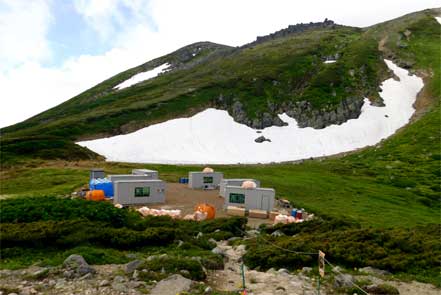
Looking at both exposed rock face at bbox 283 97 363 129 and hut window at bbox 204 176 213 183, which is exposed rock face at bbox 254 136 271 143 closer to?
exposed rock face at bbox 283 97 363 129

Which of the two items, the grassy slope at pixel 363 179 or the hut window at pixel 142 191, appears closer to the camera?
the grassy slope at pixel 363 179

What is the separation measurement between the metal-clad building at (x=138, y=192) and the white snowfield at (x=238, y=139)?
41000 millimetres

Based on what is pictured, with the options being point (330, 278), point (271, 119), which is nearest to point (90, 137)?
point (271, 119)

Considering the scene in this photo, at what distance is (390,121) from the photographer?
362ft

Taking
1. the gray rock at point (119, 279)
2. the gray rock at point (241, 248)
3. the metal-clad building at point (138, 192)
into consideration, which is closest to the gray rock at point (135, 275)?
the gray rock at point (119, 279)

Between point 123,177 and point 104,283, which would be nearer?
point 104,283

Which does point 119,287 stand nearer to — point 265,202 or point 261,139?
point 265,202

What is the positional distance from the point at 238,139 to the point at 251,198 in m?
58.9

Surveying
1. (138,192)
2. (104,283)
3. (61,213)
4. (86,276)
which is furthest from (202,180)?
(104,283)

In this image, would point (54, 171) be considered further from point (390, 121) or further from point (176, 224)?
point (390, 121)

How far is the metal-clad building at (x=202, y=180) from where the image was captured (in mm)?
63075

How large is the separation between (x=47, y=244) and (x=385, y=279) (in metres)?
17.5

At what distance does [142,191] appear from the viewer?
165 feet

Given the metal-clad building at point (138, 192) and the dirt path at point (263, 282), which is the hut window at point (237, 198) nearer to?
the metal-clad building at point (138, 192)
